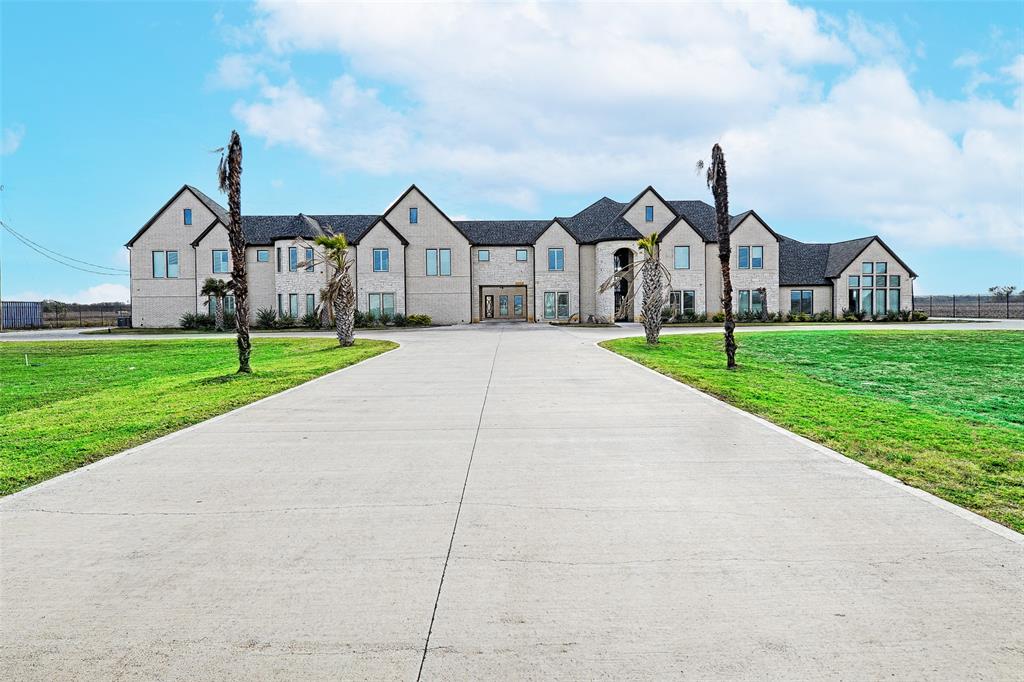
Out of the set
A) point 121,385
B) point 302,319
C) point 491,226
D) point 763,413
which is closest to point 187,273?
point 302,319

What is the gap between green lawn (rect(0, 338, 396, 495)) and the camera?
28.2ft

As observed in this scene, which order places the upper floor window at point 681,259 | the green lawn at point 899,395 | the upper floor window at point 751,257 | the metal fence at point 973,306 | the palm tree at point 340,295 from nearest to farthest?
the green lawn at point 899,395 < the palm tree at point 340,295 < the upper floor window at point 681,259 < the upper floor window at point 751,257 < the metal fence at point 973,306

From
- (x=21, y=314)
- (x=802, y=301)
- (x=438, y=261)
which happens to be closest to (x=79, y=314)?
(x=21, y=314)

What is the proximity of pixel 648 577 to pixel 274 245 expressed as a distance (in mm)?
50841

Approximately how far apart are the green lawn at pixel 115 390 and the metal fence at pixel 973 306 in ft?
186

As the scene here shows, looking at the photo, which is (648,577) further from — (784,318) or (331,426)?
(784,318)

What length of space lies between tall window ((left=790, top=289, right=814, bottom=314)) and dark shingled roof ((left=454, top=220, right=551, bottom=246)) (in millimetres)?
20404

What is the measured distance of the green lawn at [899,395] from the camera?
7.14 metres

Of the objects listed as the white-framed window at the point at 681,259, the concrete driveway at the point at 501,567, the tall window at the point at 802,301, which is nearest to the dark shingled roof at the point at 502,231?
the white-framed window at the point at 681,259

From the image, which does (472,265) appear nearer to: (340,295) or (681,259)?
(681,259)

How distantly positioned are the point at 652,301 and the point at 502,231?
28.6 metres

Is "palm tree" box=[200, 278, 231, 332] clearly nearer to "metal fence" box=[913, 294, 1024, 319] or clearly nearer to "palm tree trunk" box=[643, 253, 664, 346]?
"palm tree trunk" box=[643, 253, 664, 346]

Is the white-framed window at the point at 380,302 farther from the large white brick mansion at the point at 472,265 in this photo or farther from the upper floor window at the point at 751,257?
the upper floor window at the point at 751,257

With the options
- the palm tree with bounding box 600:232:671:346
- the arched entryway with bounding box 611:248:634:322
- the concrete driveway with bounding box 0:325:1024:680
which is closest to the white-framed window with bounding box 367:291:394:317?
the arched entryway with bounding box 611:248:634:322
